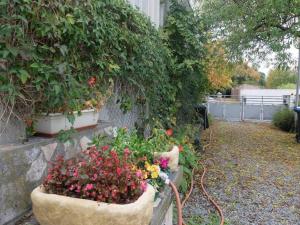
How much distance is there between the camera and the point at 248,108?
14797mm

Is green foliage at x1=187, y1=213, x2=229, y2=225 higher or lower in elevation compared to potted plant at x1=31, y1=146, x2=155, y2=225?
lower

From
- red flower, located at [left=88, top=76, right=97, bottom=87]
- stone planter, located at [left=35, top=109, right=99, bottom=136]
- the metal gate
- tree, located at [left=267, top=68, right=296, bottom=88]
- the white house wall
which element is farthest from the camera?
tree, located at [left=267, top=68, right=296, bottom=88]

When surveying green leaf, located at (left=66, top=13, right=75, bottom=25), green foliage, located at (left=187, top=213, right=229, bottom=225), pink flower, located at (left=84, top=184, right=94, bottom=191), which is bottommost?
green foliage, located at (left=187, top=213, right=229, bottom=225)

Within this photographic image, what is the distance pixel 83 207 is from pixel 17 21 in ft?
3.83

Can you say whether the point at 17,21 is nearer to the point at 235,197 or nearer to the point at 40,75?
the point at 40,75

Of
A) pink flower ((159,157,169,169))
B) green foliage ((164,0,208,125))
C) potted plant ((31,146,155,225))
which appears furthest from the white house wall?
potted plant ((31,146,155,225))

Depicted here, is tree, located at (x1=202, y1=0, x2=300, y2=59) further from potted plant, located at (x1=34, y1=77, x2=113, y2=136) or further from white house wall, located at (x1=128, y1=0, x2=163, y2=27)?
potted plant, located at (x1=34, y1=77, x2=113, y2=136)

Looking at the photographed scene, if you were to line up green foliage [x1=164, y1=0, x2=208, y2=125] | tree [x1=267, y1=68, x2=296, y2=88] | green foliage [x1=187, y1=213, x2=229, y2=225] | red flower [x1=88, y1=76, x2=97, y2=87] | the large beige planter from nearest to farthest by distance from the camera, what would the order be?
the large beige planter < red flower [x1=88, y1=76, x2=97, y2=87] < green foliage [x1=187, y1=213, x2=229, y2=225] < green foliage [x1=164, y1=0, x2=208, y2=125] < tree [x1=267, y1=68, x2=296, y2=88]

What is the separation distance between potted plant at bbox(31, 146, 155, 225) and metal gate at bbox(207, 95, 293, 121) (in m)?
13.1

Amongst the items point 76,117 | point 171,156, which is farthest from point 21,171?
point 171,156

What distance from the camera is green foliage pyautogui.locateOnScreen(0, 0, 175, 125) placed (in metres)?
1.87

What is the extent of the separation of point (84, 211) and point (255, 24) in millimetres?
7286

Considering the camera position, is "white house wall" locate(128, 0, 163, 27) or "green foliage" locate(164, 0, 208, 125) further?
"green foliage" locate(164, 0, 208, 125)

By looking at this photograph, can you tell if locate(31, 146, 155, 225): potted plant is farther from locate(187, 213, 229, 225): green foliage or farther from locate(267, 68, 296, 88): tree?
locate(267, 68, 296, 88): tree
